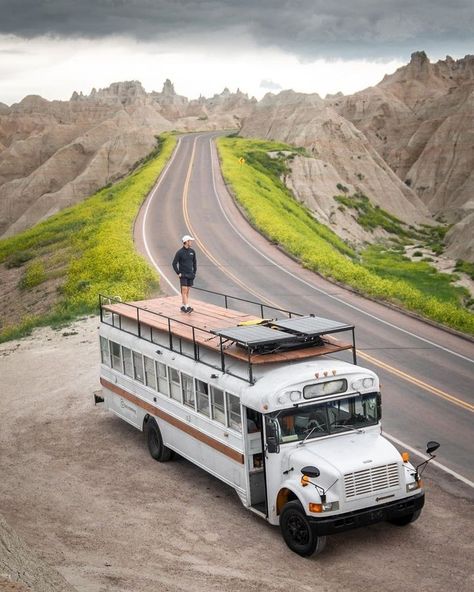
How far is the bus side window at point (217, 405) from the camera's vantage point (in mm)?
14203

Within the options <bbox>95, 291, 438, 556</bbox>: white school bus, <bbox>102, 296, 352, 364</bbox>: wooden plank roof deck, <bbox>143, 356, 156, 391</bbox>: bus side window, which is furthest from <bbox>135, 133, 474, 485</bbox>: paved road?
<bbox>143, 356, 156, 391</bbox>: bus side window

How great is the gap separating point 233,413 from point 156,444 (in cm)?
377

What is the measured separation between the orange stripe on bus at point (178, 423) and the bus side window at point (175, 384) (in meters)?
0.46

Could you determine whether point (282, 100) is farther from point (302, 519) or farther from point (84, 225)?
point (302, 519)

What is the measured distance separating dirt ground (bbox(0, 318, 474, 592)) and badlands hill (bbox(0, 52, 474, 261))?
5336cm

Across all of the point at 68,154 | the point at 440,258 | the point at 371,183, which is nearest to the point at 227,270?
the point at 440,258

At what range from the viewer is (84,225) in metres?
53.4

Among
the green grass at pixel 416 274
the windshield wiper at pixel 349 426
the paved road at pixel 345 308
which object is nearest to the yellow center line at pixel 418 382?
the paved road at pixel 345 308

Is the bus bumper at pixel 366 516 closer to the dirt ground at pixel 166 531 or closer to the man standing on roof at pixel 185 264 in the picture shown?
the dirt ground at pixel 166 531

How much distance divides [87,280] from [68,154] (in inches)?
3244

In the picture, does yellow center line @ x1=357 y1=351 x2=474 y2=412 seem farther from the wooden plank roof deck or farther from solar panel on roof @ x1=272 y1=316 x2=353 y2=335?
solar panel on roof @ x1=272 y1=316 x2=353 y2=335

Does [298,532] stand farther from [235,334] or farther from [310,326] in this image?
[310,326]

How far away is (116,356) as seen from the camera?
19.0 m

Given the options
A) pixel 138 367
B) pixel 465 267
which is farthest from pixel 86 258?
pixel 465 267
